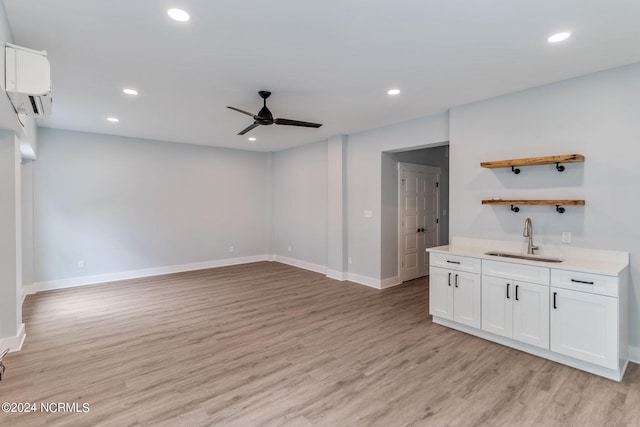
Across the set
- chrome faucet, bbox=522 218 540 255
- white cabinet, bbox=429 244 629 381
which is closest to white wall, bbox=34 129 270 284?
white cabinet, bbox=429 244 629 381

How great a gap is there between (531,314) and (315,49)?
3.20m

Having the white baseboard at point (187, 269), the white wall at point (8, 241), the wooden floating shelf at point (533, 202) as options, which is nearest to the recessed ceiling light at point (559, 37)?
the wooden floating shelf at point (533, 202)

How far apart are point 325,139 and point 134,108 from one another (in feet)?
11.2

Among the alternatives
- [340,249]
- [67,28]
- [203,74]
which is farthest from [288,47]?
[340,249]

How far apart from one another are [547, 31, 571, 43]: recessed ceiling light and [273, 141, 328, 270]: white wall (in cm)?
444

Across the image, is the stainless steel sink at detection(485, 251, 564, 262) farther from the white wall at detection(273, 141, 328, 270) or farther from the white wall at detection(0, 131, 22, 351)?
the white wall at detection(0, 131, 22, 351)

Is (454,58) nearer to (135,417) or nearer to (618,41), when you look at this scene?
(618,41)

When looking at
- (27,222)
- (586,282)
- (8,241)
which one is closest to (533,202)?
(586,282)

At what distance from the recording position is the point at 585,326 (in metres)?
2.79

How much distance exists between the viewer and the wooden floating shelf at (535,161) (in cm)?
316

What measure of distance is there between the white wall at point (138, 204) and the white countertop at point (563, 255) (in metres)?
5.15

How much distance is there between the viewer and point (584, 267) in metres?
2.81

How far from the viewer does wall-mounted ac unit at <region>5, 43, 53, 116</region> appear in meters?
2.20

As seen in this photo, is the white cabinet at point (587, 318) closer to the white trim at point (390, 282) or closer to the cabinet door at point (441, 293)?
the cabinet door at point (441, 293)
